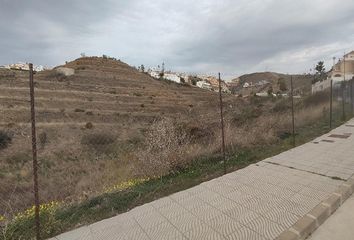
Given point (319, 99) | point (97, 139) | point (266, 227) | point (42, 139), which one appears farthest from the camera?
point (97, 139)

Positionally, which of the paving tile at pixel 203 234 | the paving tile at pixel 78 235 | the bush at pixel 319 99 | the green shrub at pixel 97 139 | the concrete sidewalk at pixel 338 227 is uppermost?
the bush at pixel 319 99

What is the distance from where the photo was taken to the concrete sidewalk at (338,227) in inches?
152

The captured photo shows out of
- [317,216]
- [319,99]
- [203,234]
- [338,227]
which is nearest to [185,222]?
[203,234]

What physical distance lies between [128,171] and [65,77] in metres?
53.1

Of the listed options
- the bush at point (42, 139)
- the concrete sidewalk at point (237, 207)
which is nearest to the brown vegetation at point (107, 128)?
the bush at point (42, 139)

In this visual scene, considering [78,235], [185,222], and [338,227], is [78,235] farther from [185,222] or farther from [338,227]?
[338,227]

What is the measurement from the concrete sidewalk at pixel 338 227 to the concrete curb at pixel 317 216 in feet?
0.22

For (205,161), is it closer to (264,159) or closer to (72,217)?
(264,159)

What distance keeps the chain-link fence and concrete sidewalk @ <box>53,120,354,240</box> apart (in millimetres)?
506

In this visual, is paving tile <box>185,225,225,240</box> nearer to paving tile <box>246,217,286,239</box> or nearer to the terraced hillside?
paving tile <box>246,217,286,239</box>

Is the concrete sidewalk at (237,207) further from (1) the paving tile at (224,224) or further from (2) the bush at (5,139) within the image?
(2) the bush at (5,139)

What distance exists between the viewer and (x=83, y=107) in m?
44.5

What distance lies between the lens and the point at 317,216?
4.26 meters

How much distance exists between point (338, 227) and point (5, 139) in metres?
→ 27.5
